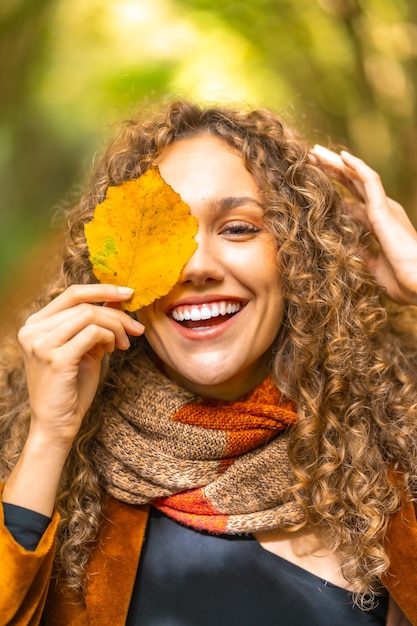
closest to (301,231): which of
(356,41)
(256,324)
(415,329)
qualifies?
(256,324)

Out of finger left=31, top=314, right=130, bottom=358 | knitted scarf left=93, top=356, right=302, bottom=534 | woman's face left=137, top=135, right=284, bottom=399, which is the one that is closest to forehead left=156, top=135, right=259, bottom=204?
woman's face left=137, top=135, right=284, bottom=399

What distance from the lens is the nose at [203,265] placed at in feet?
4.70

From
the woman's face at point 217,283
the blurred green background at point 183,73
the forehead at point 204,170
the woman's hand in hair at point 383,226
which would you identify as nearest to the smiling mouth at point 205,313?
the woman's face at point 217,283

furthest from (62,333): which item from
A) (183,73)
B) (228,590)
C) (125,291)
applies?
(183,73)

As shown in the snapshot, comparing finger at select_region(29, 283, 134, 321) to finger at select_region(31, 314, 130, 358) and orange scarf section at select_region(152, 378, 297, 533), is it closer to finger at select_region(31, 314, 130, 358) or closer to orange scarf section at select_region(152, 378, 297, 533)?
finger at select_region(31, 314, 130, 358)

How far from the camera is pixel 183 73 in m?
3.01

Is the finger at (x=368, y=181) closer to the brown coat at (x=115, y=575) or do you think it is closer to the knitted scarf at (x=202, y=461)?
the knitted scarf at (x=202, y=461)

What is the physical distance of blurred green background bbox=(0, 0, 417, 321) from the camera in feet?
9.55

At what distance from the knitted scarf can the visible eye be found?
0.36 metres

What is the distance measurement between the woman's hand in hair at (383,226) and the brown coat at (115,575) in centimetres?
51

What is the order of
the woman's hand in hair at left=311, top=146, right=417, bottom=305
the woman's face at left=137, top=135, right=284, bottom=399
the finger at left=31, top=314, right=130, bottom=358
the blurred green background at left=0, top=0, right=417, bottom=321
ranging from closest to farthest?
the finger at left=31, top=314, right=130, bottom=358 → the woman's face at left=137, top=135, right=284, bottom=399 → the woman's hand in hair at left=311, top=146, right=417, bottom=305 → the blurred green background at left=0, top=0, right=417, bottom=321

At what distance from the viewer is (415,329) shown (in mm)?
1851

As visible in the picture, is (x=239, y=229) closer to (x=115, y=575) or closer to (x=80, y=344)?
(x=80, y=344)

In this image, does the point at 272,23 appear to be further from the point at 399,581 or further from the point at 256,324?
the point at 399,581
